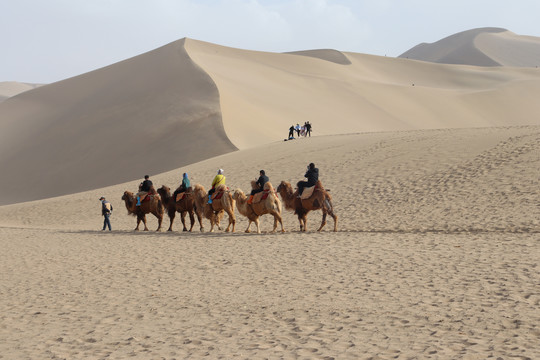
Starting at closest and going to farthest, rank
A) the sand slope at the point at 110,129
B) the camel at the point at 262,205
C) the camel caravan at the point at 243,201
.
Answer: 1. the camel at the point at 262,205
2. the camel caravan at the point at 243,201
3. the sand slope at the point at 110,129

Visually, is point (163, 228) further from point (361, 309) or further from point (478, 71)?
point (478, 71)

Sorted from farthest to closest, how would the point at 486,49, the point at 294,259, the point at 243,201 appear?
the point at 486,49 < the point at 243,201 < the point at 294,259

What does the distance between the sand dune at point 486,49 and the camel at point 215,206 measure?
13321 cm

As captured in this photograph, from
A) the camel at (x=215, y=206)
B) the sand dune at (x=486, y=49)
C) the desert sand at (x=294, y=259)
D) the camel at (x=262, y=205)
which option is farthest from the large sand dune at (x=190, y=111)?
the sand dune at (x=486, y=49)

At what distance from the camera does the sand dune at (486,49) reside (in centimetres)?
14238

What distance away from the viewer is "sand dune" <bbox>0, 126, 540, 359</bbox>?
729cm

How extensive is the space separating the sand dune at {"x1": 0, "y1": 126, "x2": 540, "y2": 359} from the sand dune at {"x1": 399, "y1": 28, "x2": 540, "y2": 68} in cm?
12977

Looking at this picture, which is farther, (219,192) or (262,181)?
(219,192)

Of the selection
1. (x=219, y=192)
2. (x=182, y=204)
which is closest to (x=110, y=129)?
(x=182, y=204)

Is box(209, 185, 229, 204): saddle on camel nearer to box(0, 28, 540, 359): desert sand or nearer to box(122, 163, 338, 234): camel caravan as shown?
box(122, 163, 338, 234): camel caravan

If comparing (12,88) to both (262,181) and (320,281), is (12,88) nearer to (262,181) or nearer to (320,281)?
(262,181)

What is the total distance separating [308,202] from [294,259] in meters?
4.81

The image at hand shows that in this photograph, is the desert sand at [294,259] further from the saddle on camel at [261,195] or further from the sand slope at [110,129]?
the saddle on camel at [261,195]

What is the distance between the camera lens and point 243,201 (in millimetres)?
17766
